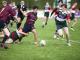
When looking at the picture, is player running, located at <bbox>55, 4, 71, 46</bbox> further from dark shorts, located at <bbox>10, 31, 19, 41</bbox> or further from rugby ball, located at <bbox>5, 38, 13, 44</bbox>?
rugby ball, located at <bbox>5, 38, 13, 44</bbox>

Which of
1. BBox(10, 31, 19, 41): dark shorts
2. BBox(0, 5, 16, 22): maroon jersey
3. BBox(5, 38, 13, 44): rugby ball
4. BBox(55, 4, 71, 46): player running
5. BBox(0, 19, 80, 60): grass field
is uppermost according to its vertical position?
BBox(0, 5, 16, 22): maroon jersey

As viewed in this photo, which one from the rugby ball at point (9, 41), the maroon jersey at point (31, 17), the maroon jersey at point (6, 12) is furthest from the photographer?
the maroon jersey at point (31, 17)

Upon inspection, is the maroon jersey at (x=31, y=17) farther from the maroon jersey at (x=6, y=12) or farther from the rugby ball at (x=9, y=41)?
the rugby ball at (x=9, y=41)

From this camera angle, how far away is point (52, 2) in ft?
215

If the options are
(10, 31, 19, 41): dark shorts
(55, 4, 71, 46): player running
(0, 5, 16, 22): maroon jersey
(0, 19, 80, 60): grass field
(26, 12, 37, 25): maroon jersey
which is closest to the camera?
(0, 19, 80, 60): grass field

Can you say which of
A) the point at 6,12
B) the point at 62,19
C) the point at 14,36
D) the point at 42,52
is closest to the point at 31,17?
the point at 14,36

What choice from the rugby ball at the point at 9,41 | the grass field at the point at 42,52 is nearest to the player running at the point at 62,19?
the grass field at the point at 42,52

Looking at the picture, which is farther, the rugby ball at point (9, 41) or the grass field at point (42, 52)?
the rugby ball at point (9, 41)

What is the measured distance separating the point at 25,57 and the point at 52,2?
169ft

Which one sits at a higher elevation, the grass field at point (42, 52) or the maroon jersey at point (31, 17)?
the maroon jersey at point (31, 17)

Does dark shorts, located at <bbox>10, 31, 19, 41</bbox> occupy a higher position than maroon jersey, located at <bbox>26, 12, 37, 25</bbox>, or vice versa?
maroon jersey, located at <bbox>26, 12, 37, 25</bbox>

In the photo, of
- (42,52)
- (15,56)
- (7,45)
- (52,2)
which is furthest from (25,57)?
(52,2)

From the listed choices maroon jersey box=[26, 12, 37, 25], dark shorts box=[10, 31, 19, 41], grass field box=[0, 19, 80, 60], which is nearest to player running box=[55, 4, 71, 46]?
grass field box=[0, 19, 80, 60]

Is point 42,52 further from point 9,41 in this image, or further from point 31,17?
point 31,17
